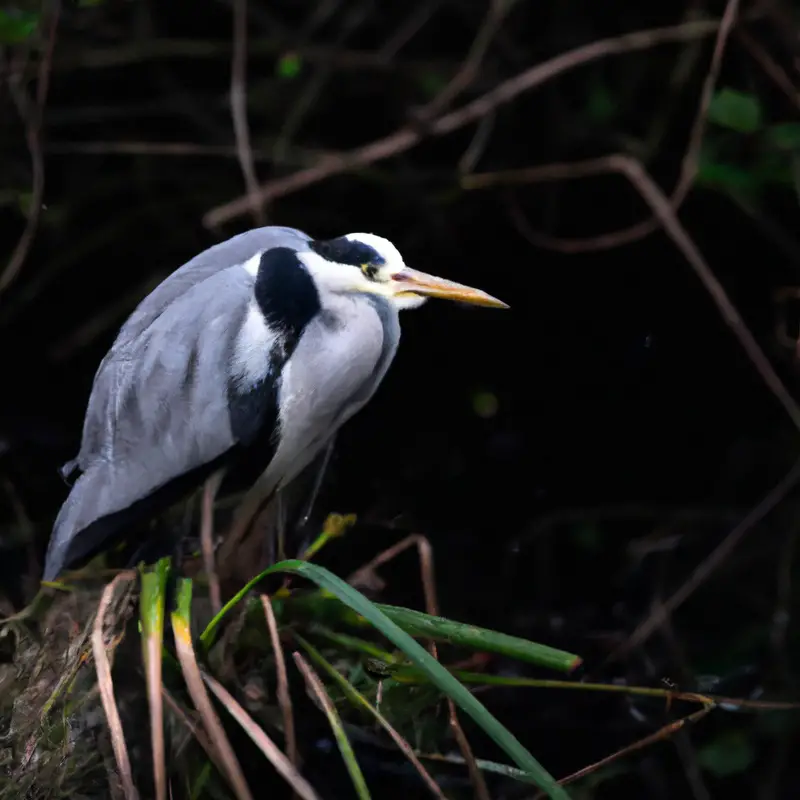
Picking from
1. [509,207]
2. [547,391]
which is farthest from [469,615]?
[509,207]

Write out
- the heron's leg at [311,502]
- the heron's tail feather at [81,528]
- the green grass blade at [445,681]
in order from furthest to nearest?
the heron's leg at [311,502]
the heron's tail feather at [81,528]
the green grass blade at [445,681]

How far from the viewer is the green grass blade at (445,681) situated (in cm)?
65

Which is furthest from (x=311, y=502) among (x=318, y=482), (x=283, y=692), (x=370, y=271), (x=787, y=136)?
(x=787, y=136)

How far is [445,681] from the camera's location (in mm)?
665

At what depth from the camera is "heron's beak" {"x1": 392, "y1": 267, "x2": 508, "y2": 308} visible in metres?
0.93

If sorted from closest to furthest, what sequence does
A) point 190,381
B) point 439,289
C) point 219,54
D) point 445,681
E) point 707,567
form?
point 445,681 < point 439,289 < point 190,381 < point 707,567 < point 219,54

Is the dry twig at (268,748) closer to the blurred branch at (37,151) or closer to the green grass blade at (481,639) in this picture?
the green grass blade at (481,639)

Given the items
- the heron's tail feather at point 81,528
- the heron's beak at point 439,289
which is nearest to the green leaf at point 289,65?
the heron's beak at point 439,289

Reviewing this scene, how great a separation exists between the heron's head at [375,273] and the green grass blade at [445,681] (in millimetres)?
325

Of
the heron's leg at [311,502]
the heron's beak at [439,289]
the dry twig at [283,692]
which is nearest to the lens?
the dry twig at [283,692]

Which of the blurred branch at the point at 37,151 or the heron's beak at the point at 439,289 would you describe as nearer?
the heron's beak at the point at 439,289

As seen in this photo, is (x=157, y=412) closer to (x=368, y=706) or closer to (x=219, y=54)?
(x=368, y=706)

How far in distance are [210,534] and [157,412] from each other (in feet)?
0.45

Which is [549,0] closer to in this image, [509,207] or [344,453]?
[509,207]
